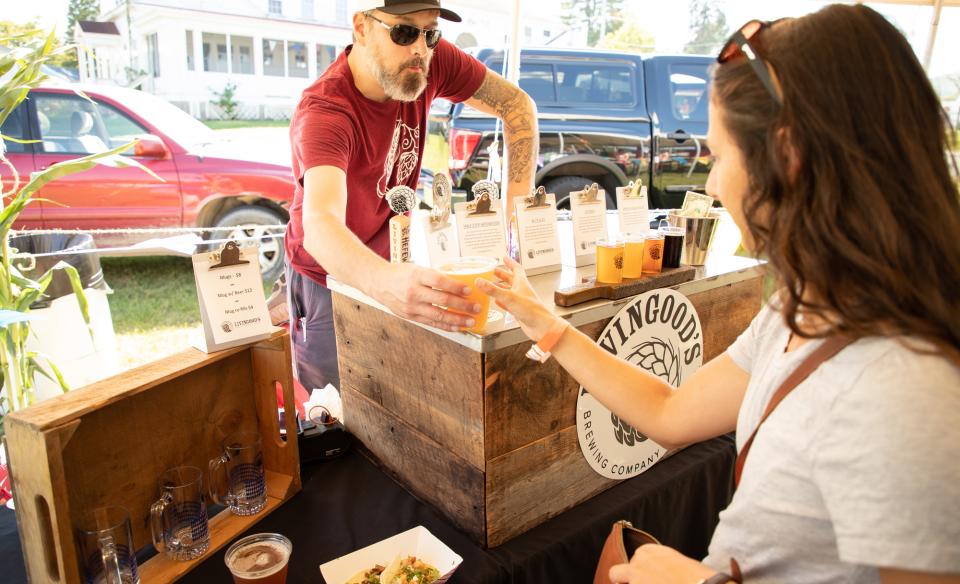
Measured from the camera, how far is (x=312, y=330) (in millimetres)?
2148

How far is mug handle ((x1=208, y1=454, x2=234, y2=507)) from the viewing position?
121 cm

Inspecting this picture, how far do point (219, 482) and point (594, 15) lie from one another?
602 inches

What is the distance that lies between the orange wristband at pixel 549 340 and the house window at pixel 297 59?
15.2 meters

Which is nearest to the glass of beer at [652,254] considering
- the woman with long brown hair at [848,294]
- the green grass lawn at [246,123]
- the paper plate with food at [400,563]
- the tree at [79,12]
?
the woman with long brown hair at [848,294]

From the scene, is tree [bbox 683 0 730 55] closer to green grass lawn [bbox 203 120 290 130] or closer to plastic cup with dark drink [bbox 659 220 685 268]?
green grass lawn [bbox 203 120 290 130]

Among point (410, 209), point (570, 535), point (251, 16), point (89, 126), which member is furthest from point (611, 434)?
point (251, 16)

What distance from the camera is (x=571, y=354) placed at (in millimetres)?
1146

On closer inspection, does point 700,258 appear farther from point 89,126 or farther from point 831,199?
point 89,126

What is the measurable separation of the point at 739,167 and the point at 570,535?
0.75 meters

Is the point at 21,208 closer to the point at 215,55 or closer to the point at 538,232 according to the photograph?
the point at 538,232

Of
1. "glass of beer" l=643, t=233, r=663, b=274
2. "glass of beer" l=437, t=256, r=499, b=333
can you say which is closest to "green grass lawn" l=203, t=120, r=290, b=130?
"glass of beer" l=643, t=233, r=663, b=274

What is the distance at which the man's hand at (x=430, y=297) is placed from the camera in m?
1.07

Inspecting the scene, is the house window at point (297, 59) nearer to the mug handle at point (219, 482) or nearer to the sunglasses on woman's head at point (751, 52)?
the mug handle at point (219, 482)

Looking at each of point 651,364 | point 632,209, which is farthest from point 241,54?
point 651,364
